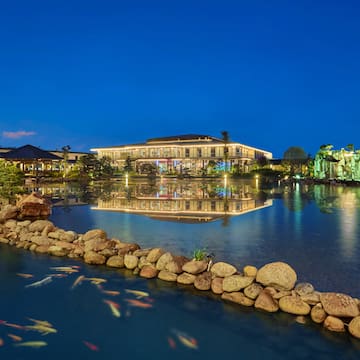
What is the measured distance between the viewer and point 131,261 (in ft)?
24.7

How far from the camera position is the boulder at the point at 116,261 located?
303 inches

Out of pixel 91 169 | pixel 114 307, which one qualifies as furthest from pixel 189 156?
pixel 114 307

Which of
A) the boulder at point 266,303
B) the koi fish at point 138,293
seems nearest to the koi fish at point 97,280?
the koi fish at point 138,293

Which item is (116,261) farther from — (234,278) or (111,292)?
(234,278)

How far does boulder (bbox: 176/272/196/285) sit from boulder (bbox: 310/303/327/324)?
2.19m

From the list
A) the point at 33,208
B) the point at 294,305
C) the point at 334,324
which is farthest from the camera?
the point at 33,208

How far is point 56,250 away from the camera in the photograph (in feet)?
29.0

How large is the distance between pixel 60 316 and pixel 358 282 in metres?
5.13

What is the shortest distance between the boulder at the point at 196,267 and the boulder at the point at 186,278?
0.07 metres

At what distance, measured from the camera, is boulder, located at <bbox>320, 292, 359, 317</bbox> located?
16.5 feet

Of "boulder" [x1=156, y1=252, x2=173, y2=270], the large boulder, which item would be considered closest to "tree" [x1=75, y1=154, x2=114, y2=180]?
the large boulder

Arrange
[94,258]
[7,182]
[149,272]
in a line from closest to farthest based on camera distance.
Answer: [149,272] → [94,258] → [7,182]

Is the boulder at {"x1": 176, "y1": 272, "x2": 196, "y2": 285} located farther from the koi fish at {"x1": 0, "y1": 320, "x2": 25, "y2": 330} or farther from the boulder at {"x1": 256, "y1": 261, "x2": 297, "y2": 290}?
the koi fish at {"x1": 0, "y1": 320, "x2": 25, "y2": 330}

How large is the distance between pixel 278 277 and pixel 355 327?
129 cm
